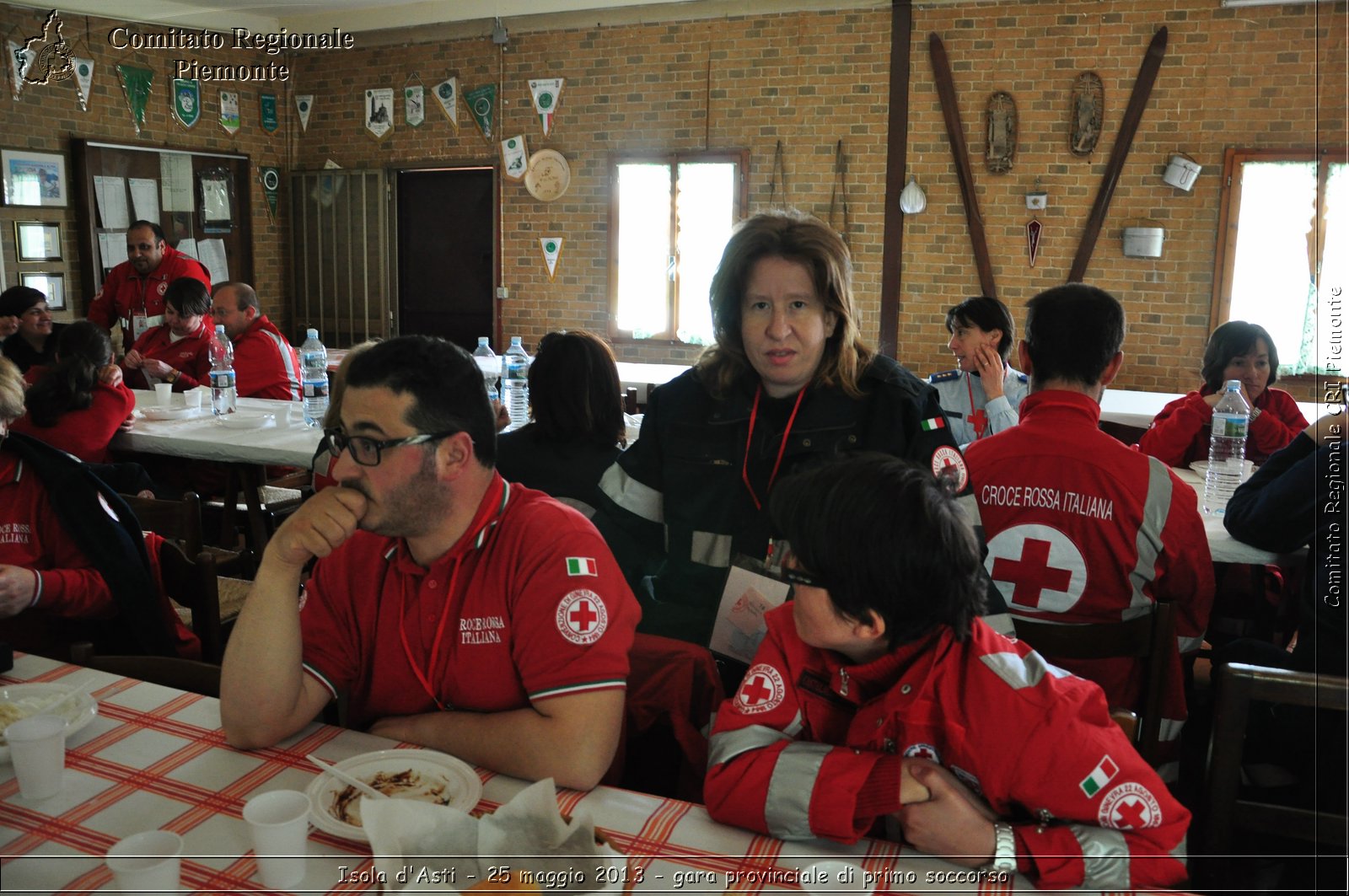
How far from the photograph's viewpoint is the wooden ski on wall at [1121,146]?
6.45 metres

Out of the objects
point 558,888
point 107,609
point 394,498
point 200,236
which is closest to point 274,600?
point 394,498

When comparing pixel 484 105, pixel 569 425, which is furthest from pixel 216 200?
pixel 569 425

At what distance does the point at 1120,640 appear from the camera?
74.5 inches

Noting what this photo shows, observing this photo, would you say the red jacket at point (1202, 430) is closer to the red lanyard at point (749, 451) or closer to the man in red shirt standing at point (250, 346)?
the red lanyard at point (749, 451)

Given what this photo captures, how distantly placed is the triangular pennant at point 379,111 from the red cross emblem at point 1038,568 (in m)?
7.94

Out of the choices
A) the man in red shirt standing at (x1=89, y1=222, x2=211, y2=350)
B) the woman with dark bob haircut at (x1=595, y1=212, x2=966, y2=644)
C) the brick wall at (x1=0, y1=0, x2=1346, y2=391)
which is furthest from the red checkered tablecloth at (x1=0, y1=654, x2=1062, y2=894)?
the man in red shirt standing at (x1=89, y1=222, x2=211, y2=350)

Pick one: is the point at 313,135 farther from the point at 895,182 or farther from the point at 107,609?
the point at 107,609

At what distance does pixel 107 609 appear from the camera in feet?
7.05

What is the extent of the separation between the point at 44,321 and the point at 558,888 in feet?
18.1

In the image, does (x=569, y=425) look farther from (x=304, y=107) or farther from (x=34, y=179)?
(x=304, y=107)

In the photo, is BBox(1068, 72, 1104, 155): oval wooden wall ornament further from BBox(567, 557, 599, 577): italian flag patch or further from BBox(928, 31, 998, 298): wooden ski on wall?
BBox(567, 557, 599, 577): italian flag patch

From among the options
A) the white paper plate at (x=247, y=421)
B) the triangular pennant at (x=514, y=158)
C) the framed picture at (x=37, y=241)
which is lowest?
the white paper plate at (x=247, y=421)

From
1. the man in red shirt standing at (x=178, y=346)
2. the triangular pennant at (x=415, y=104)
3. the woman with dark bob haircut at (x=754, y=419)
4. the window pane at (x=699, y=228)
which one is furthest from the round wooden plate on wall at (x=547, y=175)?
the woman with dark bob haircut at (x=754, y=419)

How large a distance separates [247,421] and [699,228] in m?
4.38
